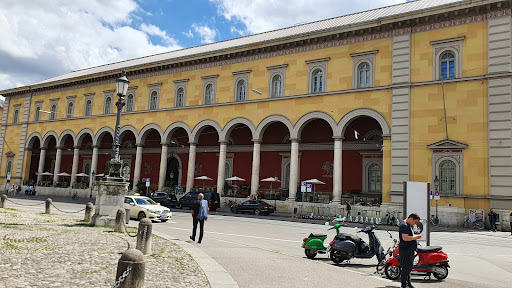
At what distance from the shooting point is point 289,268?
877 cm

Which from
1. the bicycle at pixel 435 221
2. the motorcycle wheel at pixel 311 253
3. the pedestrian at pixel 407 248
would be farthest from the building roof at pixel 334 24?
the pedestrian at pixel 407 248

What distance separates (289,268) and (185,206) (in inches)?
895

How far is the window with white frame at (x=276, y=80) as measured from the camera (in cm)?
2977

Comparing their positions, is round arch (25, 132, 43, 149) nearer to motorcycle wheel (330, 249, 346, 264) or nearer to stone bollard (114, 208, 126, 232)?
stone bollard (114, 208, 126, 232)

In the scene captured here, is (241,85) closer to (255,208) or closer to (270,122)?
(270,122)

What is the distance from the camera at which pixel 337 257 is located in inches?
390

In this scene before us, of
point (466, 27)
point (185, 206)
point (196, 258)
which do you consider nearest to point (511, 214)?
point (466, 27)

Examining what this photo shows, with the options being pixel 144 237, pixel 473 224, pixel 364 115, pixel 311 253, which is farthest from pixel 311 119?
pixel 144 237

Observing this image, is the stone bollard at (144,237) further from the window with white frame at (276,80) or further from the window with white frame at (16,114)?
the window with white frame at (16,114)

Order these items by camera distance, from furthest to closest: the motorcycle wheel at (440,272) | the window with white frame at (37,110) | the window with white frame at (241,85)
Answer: the window with white frame at (37,110), the window with white frame at (241,85), the motorcycle wheel at (440,272)

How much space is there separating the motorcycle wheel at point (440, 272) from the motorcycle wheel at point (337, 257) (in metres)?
2.14

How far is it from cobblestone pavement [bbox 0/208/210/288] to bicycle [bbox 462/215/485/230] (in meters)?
17.6

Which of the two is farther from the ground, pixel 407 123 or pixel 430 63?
pixel 430 63

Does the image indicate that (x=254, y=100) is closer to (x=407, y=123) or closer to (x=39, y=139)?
(x=407, y=123)
